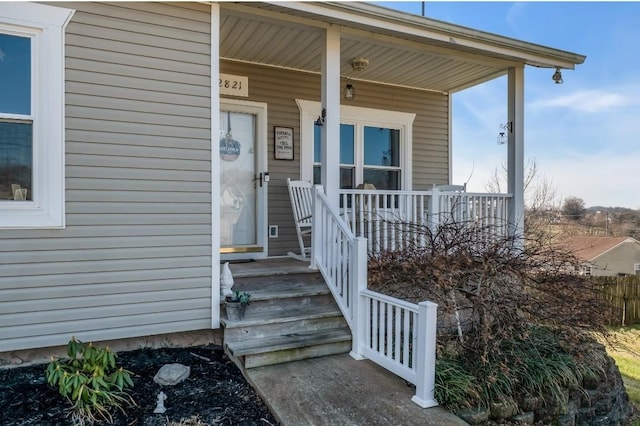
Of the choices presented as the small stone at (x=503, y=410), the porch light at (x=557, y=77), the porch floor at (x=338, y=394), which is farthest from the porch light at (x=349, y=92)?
the small stone at (x=503, y=410)

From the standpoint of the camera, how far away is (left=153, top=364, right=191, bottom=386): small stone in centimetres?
283

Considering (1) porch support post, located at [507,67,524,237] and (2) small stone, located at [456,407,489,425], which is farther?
(1) porch support post, located at [507,67,524,237]

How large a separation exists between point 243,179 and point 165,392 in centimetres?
307

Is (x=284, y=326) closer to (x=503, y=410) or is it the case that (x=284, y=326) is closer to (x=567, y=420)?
(x=503, y=410)

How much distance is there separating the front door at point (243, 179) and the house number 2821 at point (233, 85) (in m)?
0.13

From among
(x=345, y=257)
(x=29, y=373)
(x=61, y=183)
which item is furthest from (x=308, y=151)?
(x=29, y=373)

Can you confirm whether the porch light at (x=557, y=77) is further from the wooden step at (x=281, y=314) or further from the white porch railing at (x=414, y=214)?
the wooden step at (x=281, y=314)

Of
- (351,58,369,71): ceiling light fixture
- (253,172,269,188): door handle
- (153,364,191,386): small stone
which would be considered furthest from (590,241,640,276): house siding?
(153,364,191,386): small stone

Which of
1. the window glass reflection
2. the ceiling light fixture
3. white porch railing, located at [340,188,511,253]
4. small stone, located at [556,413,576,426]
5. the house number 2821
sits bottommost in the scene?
small stone, located at [556,413,576,426]

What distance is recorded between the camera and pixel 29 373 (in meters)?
2.93

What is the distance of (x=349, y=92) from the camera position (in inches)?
225

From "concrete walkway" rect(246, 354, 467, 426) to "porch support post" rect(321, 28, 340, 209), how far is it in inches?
65.6

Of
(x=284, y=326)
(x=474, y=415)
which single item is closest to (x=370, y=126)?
(x=284, y=326)

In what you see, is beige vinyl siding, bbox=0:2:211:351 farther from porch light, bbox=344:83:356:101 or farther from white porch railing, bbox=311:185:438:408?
porch light, bbox=344:83:356:101
